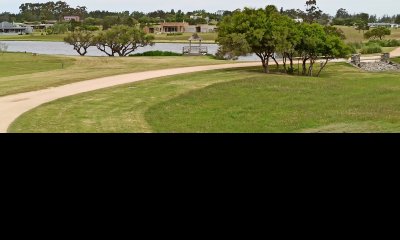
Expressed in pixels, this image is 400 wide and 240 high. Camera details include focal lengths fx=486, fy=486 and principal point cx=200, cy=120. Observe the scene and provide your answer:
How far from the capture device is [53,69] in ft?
17.5

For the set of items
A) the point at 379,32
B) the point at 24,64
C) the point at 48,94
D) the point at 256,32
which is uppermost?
the point at 256,32

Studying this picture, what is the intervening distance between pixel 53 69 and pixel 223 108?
207 centimetres

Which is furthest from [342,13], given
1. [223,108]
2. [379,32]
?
[223,108]

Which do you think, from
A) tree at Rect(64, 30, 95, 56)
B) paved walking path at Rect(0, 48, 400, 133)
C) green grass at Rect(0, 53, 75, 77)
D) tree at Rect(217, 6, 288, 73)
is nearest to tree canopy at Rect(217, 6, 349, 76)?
tree at Rect(217, 6, 288, 73)

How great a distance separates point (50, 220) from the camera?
112 centimetres

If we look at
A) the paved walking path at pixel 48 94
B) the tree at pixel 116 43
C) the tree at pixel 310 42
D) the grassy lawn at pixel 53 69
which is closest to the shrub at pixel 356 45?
the tree at pixel 310 42

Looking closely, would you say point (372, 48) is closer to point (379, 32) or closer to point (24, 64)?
point (379, 32)

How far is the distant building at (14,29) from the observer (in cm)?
259

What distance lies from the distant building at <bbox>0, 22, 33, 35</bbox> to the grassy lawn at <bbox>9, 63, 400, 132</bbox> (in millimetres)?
614

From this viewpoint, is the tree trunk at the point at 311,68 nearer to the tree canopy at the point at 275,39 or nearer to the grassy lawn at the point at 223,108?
the tree canopy at the point at 275,39

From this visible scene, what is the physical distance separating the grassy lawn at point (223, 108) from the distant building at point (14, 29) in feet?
2.01

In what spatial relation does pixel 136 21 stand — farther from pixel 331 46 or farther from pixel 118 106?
pixel 331 46

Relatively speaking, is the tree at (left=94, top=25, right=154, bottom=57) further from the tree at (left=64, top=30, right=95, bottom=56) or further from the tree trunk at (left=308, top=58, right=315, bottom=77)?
the tree trunk at (left=308, top=58, right=315, bottom=77)

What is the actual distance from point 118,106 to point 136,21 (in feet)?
4.04
